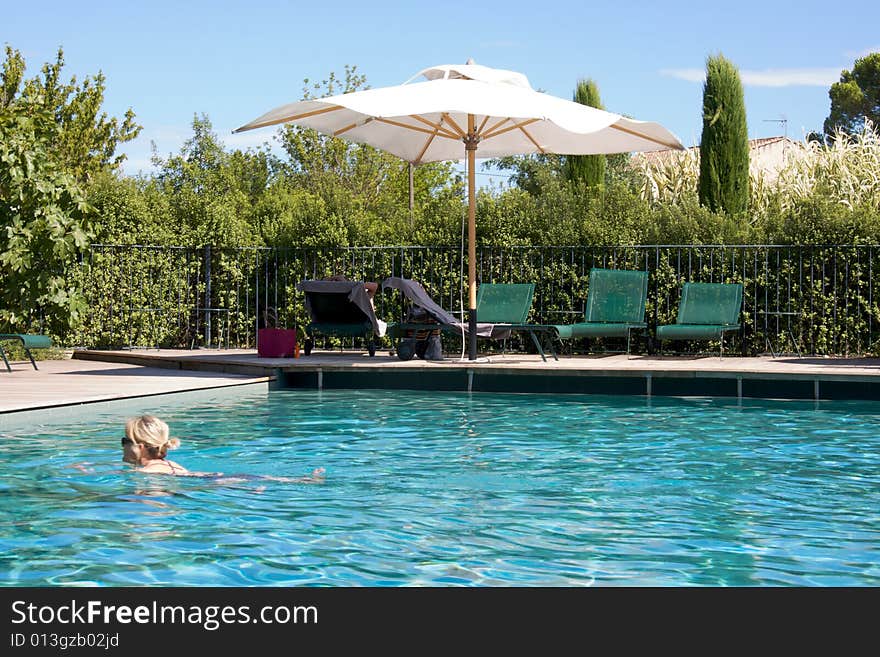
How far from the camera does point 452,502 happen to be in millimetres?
5723

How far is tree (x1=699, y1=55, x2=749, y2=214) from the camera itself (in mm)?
20047

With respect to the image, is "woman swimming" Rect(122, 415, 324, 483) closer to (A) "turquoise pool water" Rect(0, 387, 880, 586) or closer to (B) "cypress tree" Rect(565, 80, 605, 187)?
(A) "turquoise pool water" Rect(0, 387, 880, 586)

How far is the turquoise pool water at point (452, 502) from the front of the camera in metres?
4.35

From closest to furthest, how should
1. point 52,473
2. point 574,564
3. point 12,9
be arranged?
point 574,564 → point 52,473 → point 12,9

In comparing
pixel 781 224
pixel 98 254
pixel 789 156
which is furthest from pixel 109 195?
pixel 789 156

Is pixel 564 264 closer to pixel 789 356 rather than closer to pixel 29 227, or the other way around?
pixel 789 356

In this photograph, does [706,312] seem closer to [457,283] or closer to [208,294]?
[457,283]

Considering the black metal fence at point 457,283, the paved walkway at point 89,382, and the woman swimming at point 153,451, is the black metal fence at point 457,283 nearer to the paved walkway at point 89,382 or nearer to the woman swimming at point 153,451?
the paved walkway at point 89,382

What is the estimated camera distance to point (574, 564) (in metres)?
4.39

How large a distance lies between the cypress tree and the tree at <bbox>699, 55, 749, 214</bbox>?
2.74m

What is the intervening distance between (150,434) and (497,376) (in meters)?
5.95

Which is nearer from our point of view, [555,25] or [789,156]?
[789,156]

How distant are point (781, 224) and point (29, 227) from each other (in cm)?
921

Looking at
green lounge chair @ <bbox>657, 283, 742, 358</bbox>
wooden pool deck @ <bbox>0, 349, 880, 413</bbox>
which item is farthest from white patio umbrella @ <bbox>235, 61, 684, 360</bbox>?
green lounge chair @ <bbox>657, 283, 742, 358</bbox>
